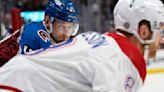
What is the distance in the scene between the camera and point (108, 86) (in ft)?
4.68

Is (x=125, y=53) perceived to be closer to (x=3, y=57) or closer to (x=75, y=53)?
(x=75, y=53)

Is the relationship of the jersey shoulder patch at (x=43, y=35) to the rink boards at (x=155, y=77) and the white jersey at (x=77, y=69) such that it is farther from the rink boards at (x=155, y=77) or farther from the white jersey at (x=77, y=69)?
the white jersey at (x=77, y=69)

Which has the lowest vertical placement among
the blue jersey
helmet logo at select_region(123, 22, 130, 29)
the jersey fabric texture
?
the blue jersey

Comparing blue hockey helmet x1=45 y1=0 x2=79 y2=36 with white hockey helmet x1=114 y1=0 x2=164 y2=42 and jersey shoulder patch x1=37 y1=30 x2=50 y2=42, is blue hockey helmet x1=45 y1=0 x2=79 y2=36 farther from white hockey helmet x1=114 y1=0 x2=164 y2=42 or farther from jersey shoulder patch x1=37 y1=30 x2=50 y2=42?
white hockey helmet x1=114 y1=0 x2=164 y2=42

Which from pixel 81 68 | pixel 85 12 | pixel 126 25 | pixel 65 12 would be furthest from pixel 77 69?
pixel 85 12

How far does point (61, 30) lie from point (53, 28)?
0.09 metres

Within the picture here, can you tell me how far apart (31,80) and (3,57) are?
678mm

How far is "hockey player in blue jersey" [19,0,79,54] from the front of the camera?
7.83 feet

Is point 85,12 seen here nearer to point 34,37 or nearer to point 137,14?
point 34,37

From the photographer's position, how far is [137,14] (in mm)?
1886

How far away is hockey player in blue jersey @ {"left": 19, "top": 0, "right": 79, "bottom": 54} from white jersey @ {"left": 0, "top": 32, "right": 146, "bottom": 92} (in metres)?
0.70

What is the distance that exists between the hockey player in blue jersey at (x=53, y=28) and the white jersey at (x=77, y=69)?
2.31ft

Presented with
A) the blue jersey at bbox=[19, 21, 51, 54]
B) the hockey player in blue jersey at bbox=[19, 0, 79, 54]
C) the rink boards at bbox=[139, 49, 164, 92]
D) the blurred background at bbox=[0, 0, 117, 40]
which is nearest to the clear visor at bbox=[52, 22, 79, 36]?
the hockey player in blue jersey at bbox=[19, 0, 79, 54]

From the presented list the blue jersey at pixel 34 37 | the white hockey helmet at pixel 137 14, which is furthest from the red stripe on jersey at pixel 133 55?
the blue jersey at pixel 34 37
